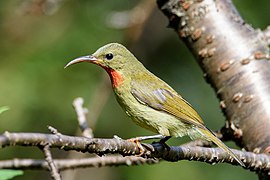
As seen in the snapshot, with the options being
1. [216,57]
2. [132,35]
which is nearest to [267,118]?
[216,57]

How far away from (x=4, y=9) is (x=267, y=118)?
3206 millimetres

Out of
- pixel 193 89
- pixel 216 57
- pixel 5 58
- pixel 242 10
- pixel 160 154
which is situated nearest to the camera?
pixel 160 154

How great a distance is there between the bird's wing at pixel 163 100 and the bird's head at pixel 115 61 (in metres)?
0.13

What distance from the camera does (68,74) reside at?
18.7 ft

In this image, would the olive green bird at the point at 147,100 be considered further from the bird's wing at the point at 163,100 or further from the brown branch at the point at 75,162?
the brown branch at the point at 75,162

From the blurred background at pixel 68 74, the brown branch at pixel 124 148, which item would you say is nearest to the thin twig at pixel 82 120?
the brown branch at pixel 124 148

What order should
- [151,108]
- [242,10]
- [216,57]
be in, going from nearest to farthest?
[151,108], [216,57], [242,10]

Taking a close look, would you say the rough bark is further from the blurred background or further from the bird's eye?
the blurred background

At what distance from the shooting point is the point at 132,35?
5.09 metres

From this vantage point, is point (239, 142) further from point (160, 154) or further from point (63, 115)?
point (63, 115)

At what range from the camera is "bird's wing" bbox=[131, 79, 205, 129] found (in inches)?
140

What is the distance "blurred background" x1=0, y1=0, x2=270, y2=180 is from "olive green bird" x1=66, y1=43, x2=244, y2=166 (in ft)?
3.84

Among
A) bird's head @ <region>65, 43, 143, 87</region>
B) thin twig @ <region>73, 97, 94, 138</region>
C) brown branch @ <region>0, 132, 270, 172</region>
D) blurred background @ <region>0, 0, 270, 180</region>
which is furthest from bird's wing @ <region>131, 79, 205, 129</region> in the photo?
blurred background @ <region>0, 0, 270, 180</region>

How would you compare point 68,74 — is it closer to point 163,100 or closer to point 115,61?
point 115,61
